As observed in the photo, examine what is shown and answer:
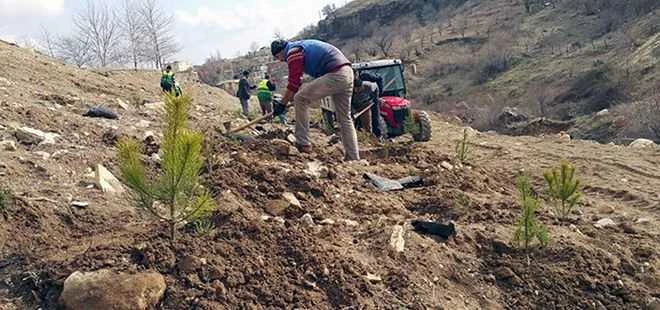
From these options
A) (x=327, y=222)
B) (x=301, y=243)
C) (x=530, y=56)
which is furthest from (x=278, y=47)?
(x=530, y=56)

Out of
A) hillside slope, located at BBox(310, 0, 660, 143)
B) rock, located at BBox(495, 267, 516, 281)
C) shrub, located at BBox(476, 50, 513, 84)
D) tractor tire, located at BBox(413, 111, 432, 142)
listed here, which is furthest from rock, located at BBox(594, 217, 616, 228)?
shrub, located at BBox(476, 50, 513, 84)

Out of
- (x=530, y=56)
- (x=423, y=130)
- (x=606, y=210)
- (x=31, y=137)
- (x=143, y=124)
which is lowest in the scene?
(x=530, y=56)

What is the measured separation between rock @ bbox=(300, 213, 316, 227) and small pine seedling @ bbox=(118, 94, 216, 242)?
0.77m

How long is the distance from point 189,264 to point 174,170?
17.8 inches

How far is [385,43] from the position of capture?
180 feet

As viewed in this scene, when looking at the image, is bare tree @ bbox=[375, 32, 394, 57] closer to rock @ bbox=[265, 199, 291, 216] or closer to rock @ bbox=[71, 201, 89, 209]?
rock @ bbox=[265, 199, 291, 216]

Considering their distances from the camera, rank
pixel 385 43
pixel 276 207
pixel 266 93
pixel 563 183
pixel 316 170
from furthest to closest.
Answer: pixel 385 43 → pixel 266 93 → pixel 316 170 → pixel 563 183 → pixel 276 207

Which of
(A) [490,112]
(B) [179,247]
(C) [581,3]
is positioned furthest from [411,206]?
(C) [581,3]

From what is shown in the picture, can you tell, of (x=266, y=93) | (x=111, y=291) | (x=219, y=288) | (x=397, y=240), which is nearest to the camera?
(x=111, y=291)

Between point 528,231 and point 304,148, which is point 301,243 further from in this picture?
point 304,148

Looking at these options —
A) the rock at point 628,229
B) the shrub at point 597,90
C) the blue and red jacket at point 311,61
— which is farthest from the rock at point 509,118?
the rock at point 628,229

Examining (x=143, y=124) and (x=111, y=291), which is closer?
(x=111, y=291)

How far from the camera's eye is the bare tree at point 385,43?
51825 millimetres

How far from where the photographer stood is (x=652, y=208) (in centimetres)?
518
